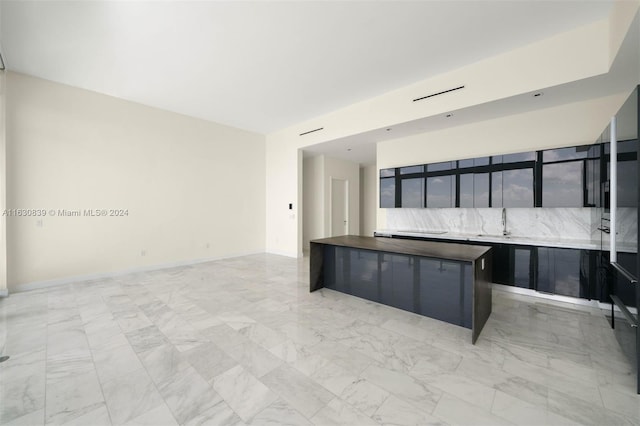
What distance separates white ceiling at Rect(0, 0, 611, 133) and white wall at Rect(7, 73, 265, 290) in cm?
54

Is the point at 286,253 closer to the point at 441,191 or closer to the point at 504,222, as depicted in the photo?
the point at 441,191

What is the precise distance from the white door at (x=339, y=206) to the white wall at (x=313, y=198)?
44 centimetres

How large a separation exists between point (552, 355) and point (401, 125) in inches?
145

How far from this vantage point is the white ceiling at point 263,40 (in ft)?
8.67

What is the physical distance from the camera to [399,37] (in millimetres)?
3078

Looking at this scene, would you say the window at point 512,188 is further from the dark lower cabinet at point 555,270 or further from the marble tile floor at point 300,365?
the marble tile floor at point 300,365

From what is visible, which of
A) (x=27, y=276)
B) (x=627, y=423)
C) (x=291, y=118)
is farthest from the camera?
(x=291, y=118)

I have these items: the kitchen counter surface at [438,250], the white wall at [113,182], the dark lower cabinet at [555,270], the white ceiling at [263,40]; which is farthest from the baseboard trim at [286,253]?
the dark lower cabinet at [555,270]

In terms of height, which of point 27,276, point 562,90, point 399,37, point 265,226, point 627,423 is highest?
point 399,37

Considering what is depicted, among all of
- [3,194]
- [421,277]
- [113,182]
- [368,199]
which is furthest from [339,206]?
[3,194]

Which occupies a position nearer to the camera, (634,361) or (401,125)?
(634,361)

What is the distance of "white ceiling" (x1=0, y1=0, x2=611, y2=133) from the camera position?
2643 millimetres

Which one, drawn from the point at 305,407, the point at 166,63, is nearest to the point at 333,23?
the point at 166,63

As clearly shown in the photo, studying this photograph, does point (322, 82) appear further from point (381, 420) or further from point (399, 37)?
point (381, 420)
